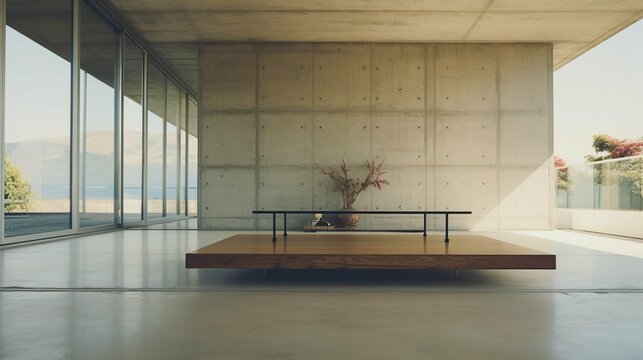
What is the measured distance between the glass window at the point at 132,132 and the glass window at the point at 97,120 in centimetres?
51

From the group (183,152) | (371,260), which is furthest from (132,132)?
(371,260)

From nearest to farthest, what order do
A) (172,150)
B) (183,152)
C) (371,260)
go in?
1. (371,260)
2. (172,150)
3. (183,152)

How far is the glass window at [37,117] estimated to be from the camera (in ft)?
21.0

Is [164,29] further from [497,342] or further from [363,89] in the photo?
[497,342]

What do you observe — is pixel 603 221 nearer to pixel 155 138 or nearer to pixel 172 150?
pixel 155 138

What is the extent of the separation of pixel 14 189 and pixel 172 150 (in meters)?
7.13

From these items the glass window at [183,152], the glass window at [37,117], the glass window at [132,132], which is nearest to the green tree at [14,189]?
the glass window at [37,117]

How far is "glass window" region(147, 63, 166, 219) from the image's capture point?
455 inches

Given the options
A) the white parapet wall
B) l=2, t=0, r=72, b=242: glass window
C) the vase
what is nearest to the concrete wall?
the vase

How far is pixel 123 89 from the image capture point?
32.8 ft

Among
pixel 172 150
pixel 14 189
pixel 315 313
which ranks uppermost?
pixel 172 150

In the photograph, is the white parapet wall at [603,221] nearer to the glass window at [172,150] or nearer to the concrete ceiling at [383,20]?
the concrete ceiling at [383,20]

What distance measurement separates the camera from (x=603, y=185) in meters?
9.39

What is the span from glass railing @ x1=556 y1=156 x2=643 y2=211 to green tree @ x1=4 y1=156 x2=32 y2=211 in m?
9.44
